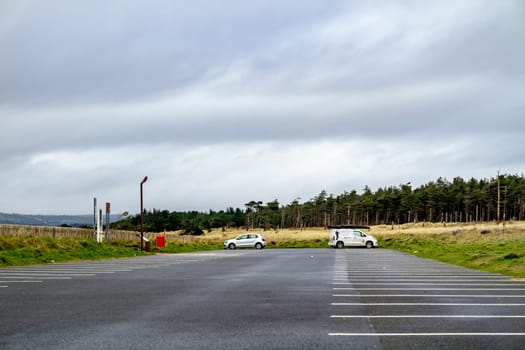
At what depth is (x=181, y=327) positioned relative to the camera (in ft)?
31.0

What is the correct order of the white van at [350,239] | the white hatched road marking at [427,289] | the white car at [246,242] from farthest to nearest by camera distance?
the white car at [246,242]
the white van at [350,239]
the white hatched road marking at [427,289]

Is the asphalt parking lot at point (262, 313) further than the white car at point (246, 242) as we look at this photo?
No

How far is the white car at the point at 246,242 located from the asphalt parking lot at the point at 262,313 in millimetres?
39483

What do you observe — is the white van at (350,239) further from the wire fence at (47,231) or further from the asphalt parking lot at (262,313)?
the asphalt parking lot at (262,313)

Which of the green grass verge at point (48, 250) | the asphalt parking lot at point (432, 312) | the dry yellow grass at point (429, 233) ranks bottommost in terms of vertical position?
the dry yellow grass at point (429, 233)

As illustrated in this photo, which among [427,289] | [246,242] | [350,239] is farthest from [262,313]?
[246,242]

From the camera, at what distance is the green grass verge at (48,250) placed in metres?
26.8

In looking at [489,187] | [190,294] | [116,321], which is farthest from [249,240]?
[489,187]

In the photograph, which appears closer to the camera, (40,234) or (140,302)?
(140,302)

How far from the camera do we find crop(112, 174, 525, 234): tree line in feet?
433

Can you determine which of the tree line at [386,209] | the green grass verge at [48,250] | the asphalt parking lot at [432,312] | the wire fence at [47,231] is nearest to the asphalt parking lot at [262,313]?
the asphalt parking lot at [432,312]

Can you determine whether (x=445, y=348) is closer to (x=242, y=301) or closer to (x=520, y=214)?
(x=242, y=301)

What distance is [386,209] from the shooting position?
500 feet

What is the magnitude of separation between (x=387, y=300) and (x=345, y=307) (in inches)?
60.5
